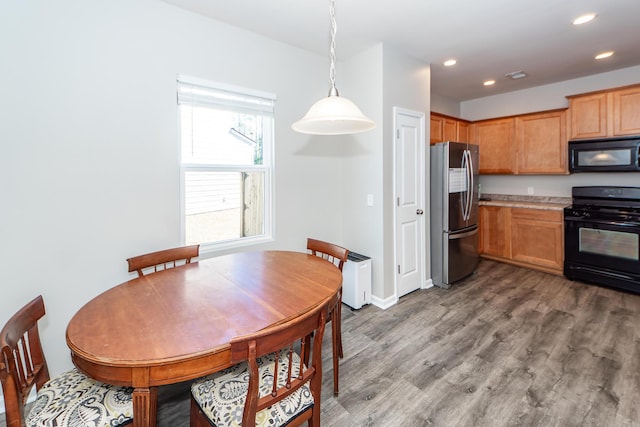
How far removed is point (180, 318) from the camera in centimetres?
132

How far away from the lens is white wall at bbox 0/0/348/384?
1.83 metres

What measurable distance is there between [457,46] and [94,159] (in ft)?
11.6

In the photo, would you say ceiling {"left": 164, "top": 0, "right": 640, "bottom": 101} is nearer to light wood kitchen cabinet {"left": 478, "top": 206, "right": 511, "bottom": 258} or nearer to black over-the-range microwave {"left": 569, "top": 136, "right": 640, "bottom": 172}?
black over-the-range microwave {"left": 569, "top": 136, "right": 640, "bottom": 172}

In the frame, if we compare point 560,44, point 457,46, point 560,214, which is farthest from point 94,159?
point 560,214

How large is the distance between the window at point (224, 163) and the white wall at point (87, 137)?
115 millimetres

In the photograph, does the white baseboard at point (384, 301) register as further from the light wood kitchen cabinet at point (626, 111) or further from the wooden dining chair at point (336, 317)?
the light wood kitchen cabinet at point (626, 111)

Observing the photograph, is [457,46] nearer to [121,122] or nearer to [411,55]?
[411,55]

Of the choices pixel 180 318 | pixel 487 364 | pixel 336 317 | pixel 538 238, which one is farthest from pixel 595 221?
pixel 180 318

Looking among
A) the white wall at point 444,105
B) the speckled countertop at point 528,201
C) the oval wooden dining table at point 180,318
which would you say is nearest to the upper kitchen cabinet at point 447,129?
the white wall at point 444,105

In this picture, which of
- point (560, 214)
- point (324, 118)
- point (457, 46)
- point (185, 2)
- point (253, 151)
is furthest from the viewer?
point (560, 214)

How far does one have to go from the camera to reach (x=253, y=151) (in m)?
2.91

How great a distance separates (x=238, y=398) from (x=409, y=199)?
9.17ft

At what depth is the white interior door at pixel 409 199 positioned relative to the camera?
3297 mm

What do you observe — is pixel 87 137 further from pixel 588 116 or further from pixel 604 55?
pixel 588 116
